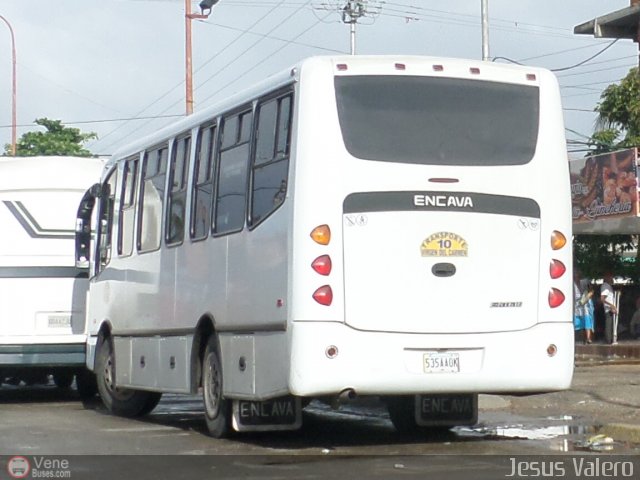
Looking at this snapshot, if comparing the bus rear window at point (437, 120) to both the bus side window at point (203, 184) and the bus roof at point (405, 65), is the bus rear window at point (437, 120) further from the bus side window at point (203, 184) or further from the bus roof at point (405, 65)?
the bus side window at point (203, 184)

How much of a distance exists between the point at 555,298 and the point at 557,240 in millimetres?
489

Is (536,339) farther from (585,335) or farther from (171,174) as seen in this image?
(585,335)

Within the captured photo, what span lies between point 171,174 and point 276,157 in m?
2.93

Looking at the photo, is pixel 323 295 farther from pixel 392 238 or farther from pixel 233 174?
pixel 233 174

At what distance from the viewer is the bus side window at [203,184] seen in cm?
1296

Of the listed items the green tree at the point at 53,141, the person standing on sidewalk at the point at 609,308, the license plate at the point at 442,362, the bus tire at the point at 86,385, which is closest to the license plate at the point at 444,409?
the license plate at the point at 442,362

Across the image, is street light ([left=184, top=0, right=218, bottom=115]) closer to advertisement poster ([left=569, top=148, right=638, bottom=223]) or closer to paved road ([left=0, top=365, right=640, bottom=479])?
advertisement poster ([left=569, top=148, right=638, bottom=223])

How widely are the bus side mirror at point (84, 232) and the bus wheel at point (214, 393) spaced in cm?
483

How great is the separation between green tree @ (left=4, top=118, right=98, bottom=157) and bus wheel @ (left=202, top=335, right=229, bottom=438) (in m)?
55.5

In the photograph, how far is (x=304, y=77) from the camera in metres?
11.0

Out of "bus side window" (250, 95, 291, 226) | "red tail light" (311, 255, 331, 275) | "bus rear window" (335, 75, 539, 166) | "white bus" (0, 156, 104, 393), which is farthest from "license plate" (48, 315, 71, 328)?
"bus rear window" (335, 75, 539, 166)

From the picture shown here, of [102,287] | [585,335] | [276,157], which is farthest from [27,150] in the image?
[276,157]

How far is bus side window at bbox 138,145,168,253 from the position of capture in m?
14.5

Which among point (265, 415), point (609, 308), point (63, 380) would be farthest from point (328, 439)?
point (609, 308)
